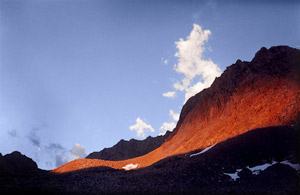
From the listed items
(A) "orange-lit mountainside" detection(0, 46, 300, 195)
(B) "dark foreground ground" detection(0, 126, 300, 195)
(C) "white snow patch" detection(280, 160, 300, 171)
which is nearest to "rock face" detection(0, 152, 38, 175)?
(A) "orange-lit mountainside" detection(0, 46, 300, 195)

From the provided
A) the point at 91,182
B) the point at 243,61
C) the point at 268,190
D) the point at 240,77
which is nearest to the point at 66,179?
the point at 91,182

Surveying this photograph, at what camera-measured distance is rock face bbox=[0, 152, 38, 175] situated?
42.7 metres

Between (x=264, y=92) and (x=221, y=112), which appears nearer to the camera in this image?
(x=264, y=92)

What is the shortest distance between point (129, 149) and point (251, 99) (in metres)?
78.4

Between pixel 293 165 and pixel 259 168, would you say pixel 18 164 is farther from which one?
pixel 293 165

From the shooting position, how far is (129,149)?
364ft

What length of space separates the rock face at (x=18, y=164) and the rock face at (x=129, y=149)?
58.3 metres

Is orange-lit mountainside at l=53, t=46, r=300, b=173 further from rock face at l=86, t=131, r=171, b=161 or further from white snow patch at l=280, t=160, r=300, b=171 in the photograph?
rock face at l=86, t=131, r=171, b=161

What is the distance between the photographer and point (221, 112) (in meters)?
50.8

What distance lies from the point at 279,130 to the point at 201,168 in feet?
43.1

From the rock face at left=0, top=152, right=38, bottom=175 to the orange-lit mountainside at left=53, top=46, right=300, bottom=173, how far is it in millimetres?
8726

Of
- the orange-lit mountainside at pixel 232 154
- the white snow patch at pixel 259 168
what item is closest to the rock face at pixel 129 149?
the orange-lit mountainside at pixel 232 154

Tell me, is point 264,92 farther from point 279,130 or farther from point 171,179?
point 171,179

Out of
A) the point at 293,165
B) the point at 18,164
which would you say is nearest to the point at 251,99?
the point at 293,165
